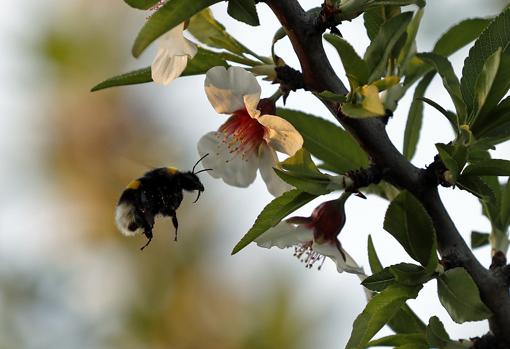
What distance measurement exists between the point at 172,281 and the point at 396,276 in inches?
91.8

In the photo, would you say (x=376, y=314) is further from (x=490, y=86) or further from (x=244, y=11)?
(x=244, y=11)

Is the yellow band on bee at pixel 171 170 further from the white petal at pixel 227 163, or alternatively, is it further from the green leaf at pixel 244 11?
the green leaf at pixel 244 11

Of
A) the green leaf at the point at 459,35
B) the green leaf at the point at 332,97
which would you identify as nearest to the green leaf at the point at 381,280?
the green leaf at the point at 332,97

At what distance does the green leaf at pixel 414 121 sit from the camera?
6.88ft

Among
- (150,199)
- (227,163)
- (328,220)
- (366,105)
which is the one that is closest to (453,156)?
(366,105)

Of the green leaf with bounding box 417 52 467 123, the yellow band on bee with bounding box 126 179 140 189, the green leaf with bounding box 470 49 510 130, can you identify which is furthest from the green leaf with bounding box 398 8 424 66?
the yellow band on bee with bounding box 126 179 140 189

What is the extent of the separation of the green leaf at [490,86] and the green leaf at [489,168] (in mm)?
80

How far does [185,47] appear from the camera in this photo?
1.71 meters

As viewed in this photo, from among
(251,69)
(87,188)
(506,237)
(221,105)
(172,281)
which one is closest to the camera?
(251,69)

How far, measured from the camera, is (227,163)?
201 centimetres

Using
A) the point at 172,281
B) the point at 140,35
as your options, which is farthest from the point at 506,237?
the point at 172,281

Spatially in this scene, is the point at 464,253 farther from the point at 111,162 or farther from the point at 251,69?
the point at 111,162

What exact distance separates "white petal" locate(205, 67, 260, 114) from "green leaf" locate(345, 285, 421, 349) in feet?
1.58

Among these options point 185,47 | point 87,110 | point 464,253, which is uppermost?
point 87,110
